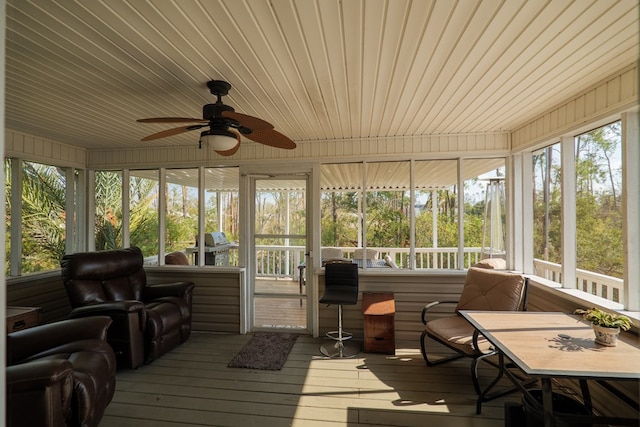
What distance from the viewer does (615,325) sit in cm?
182

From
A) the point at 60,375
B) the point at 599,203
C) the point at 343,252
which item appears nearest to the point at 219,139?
the point at 60,375

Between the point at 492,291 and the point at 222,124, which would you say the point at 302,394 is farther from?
the point at 222,124

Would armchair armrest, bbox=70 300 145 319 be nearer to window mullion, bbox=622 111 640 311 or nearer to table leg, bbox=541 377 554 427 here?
table leg, bbox=541 377 554 427

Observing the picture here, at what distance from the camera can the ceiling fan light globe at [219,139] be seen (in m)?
2.13

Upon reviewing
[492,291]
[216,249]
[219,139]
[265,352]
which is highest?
[219,139]

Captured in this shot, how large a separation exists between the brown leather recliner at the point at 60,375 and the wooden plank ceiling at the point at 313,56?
1.93 m

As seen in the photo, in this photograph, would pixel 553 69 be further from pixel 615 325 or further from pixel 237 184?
pixel 237 184

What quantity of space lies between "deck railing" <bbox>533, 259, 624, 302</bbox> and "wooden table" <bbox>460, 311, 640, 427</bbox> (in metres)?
0.91

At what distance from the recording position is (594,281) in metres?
3.22

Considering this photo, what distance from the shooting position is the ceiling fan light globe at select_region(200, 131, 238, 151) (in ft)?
6.98

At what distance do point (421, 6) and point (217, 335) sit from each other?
13.7ft

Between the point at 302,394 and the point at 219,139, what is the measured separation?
2.29 metres

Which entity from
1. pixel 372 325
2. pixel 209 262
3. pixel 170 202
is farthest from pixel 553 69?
pixel 170 202

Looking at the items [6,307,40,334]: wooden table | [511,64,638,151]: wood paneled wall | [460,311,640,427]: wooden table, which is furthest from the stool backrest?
[6,307,40,334]: wooden table
